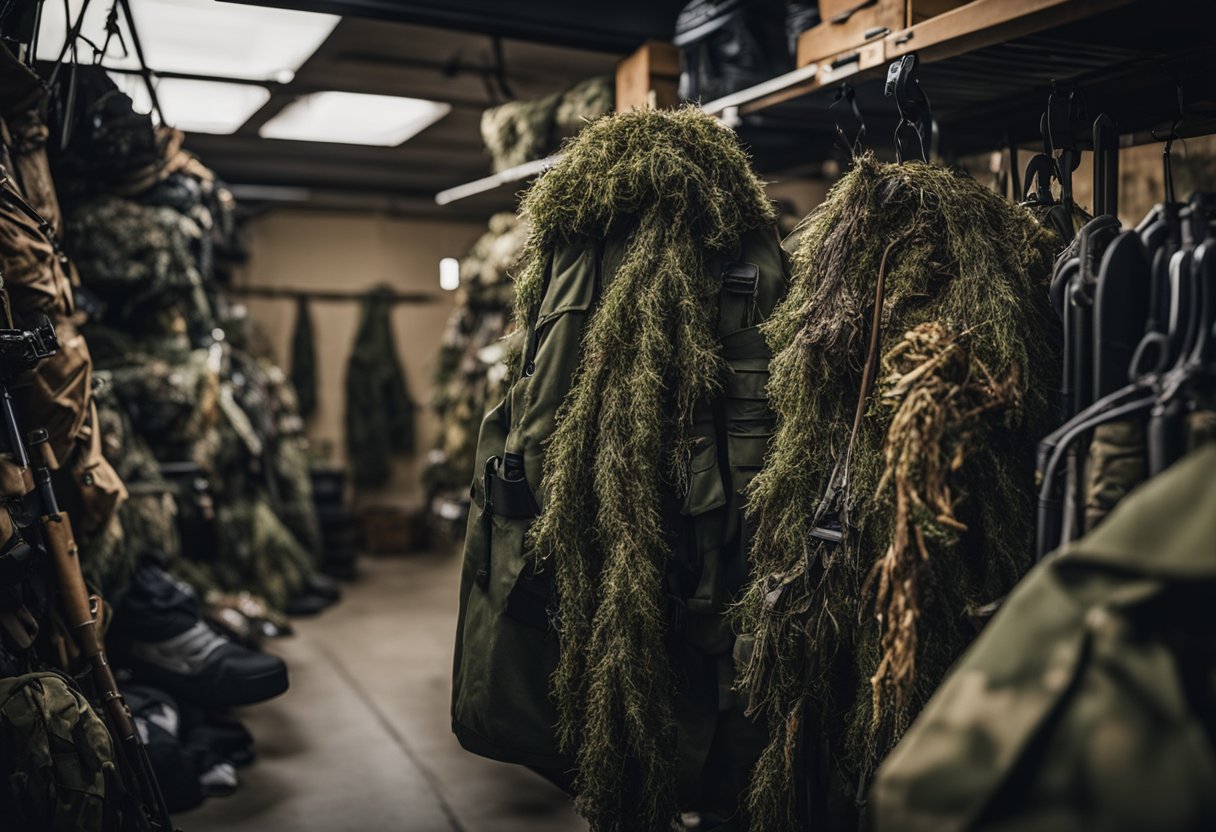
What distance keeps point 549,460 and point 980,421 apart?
84 centimetres

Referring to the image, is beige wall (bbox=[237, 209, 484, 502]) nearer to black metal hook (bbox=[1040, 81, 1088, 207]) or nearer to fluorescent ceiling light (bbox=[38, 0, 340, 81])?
fluorescent ceiling light (bbox=[38, 0, 340, 81])

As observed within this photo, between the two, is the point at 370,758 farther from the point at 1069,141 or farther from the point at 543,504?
the point at 1069,141

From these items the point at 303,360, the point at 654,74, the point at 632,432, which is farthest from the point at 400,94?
the point at 632,432

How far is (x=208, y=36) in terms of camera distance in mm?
4348

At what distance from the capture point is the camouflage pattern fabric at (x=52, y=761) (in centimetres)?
204

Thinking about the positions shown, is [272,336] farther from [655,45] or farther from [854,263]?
[854,263]

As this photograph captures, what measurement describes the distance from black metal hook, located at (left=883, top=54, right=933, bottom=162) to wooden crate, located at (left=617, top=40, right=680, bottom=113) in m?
1.72

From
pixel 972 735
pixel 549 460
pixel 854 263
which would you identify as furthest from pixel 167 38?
pixel 972 735

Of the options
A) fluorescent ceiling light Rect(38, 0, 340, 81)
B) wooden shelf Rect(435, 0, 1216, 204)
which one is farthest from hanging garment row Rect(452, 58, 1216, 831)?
fluorescent ceiling light Rect(38, 0, 340, 81)

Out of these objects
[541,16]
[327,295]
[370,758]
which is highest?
[541,16]

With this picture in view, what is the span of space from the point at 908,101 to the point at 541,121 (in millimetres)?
2470

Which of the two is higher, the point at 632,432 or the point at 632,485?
the point at 632,432

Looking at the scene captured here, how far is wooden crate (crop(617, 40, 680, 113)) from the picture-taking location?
354 cm

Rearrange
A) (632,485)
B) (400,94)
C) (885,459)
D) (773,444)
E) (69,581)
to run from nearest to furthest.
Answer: (885,459) < (773,444) < (632,485) < (69,581) < (400,94)
